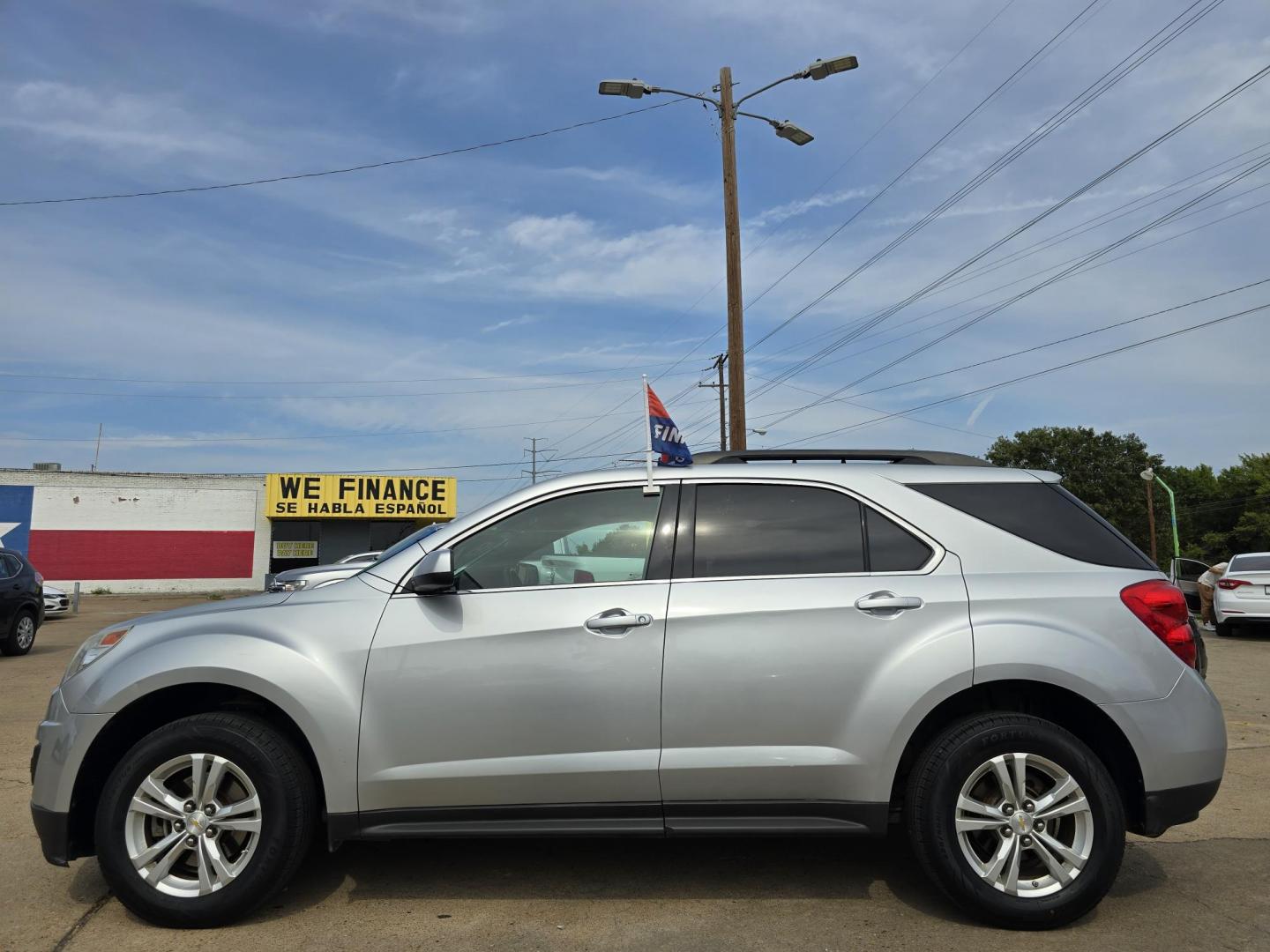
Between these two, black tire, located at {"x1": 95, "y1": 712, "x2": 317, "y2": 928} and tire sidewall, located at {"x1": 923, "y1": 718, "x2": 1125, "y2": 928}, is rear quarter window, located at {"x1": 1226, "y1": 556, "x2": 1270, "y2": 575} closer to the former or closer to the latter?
tire sidewall, located at {"x1": 923, "y1": 718, "x2": 1125, "y2": 928}

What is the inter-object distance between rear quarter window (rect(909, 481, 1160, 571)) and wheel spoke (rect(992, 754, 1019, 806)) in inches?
35.1

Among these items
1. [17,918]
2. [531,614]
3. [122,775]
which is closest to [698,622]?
[531,614]

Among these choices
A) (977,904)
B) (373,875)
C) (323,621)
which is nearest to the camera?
(977,904)

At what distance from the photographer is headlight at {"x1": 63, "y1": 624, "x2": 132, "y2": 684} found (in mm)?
3916

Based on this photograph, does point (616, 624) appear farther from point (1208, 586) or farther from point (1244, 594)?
point (1208, 586)

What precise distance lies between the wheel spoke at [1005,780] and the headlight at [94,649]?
352 centimetres

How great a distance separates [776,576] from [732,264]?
12.0 meters

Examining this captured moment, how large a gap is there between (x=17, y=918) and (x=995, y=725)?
12.8ft

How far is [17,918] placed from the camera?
12.4 feet

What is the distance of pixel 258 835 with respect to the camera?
368cm

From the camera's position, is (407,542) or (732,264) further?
(732,264)

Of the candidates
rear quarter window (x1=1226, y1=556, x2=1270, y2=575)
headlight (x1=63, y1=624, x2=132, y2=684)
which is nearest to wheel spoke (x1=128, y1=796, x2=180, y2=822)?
headlight (x1=63, y1=624, x2=132, y2=684)

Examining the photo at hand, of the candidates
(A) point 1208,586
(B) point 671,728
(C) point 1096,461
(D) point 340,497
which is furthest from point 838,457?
(C) point 1096,461

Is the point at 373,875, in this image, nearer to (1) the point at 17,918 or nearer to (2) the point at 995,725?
(1) the point at 17,918
